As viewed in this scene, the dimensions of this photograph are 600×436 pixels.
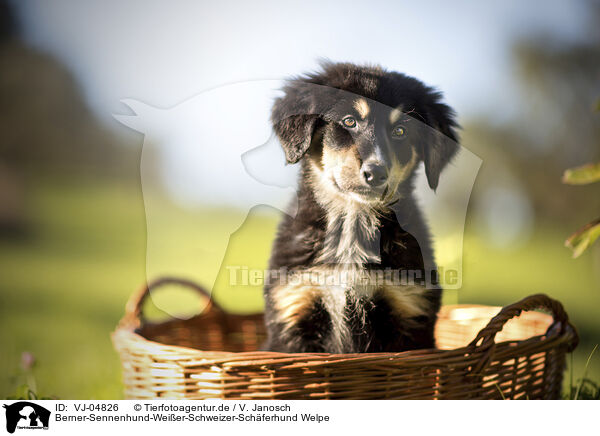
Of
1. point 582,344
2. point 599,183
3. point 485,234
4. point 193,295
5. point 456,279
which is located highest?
point 599,183

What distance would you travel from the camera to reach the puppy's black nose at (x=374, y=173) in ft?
5.07

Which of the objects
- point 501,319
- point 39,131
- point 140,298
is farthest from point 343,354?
point 39,131

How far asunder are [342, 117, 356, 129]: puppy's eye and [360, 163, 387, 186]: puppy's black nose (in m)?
0.15

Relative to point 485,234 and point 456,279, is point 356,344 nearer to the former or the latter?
point 456,279

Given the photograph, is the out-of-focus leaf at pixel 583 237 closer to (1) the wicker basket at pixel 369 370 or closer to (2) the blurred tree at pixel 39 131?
(1) the wicker basket at pixel 369 370

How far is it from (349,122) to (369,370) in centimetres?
78

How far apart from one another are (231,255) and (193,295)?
1.51 feet

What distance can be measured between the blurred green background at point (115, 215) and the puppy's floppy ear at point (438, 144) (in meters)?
0.19

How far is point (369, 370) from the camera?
1.47 metres

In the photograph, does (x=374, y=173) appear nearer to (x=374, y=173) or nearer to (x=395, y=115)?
(x=374, y=173)

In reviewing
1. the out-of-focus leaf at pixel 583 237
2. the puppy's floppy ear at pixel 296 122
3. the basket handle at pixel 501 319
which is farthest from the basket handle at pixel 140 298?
the out-of-focus leaf at pixel 583 237

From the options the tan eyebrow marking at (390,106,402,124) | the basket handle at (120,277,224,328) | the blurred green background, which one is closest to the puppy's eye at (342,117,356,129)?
the tan eyebrow marking at (390,106,402,124)

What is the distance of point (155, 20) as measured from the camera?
183 centimetres
